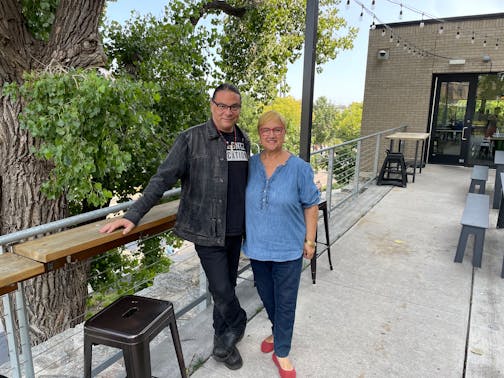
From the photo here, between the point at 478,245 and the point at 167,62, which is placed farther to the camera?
the point at 167,62

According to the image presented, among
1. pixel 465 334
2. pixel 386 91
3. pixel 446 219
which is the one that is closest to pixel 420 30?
pixel 386 91

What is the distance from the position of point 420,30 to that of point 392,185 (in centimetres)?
477

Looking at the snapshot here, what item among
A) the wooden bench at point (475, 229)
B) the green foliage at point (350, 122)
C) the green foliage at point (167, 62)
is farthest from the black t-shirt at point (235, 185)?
the green foliage at point (350, 122)

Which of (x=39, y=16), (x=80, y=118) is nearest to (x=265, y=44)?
(x=39, y=16)

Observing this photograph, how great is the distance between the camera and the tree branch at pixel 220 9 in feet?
24.6

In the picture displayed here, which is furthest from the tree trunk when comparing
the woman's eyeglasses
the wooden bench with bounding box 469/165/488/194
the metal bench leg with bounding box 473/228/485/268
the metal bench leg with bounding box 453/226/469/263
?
the wooden bench with bounding box 469/165/488/194

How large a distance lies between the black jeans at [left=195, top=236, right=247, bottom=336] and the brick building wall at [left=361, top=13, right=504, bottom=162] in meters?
8.98

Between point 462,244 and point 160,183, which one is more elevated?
point 160,183

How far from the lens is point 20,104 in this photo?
4195mm

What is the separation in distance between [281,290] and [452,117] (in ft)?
30.6

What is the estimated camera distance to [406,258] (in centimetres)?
407

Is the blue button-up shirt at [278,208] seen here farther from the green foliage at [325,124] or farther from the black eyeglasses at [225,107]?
the green foliage at [325,124]

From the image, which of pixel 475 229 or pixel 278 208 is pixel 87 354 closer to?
pixel 278 208

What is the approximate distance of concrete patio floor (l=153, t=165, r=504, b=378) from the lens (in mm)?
2340
